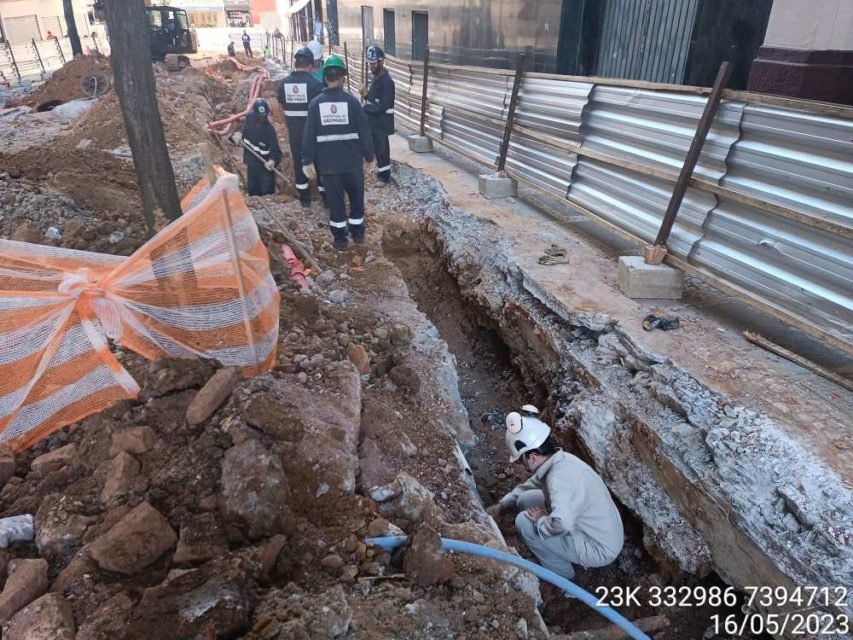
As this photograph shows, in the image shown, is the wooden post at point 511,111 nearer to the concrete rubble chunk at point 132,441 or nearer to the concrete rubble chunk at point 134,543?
the concrete rubble chunk at point 132,441

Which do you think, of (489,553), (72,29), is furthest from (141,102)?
(72,29)

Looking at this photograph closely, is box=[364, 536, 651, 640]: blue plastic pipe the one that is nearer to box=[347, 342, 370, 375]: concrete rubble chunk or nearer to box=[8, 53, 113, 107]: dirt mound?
box=[347, 342, 370, 375]: concrete rubble chunk

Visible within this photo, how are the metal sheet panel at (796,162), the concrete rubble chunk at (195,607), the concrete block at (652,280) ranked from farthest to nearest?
the concrete block at (652,280), the metal sheet panel at (796,162), the concrete rubble chunk at (195,607)

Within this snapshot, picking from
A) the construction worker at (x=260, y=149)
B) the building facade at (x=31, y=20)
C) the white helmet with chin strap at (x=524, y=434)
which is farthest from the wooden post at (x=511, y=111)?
the building facade at (x=31, y=20)

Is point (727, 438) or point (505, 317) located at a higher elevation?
point (727, 438)

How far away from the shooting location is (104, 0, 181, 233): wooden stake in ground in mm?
3064

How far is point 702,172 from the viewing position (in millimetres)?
3707

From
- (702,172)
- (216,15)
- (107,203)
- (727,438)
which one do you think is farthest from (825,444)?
(216,15)

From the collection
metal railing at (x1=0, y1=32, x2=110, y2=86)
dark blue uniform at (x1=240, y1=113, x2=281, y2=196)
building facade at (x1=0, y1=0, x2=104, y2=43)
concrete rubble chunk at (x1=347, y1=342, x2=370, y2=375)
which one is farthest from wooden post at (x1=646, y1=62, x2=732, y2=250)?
building facade at (x1=0, y1=0, x2=104, y2=43)

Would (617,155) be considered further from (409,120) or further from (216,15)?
(216,15)

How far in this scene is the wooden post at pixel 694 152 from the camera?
11.3 ft

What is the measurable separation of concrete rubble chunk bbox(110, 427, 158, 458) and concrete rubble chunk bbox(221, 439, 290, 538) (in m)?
0.40

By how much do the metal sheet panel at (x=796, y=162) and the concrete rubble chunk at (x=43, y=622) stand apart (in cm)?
378

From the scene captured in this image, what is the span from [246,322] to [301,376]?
44 cm
